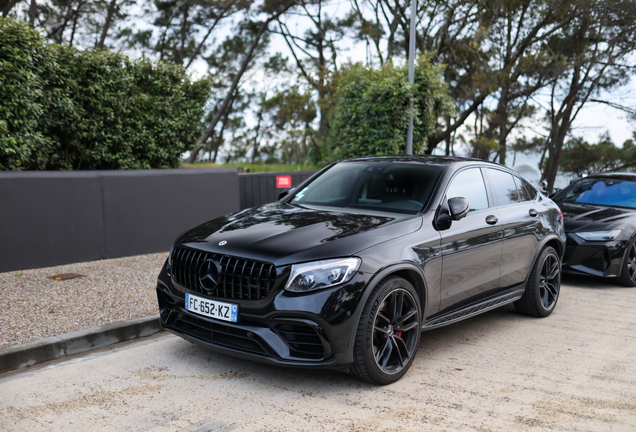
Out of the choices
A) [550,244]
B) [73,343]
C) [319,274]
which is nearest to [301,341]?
[319,274]

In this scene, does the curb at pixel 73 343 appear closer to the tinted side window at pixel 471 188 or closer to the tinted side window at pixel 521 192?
the tinted side window at pixel 471 188

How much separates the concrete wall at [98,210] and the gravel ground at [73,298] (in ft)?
0.96

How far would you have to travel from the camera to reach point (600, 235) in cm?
782

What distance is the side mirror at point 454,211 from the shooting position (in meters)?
4.70

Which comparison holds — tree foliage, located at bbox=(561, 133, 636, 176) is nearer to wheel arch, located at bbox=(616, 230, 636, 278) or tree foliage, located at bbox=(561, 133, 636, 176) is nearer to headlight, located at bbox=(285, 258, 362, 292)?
wheel arch, located at bbox=(616, 230, 636, 278)

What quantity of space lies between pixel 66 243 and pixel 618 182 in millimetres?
8088

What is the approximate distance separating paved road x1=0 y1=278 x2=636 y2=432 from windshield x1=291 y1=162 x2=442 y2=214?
1297 millimetres

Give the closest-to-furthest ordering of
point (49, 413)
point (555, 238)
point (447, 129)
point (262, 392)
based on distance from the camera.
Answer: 1. point (49, 413)
2. point (262, 392)
3. point (555, 238)
4. point (447, 129)

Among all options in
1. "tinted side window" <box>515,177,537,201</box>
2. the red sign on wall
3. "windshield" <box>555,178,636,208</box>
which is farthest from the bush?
"tinted side window" <box>515,177,537,201</box>

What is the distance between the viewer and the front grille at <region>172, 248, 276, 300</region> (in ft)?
12.8

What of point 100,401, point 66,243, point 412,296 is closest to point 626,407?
point 412,296

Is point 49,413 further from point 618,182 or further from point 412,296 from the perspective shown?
point 618,182

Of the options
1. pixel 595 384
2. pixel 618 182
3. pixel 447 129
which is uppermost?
pixel 447 129

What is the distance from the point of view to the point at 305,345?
3.89 m
